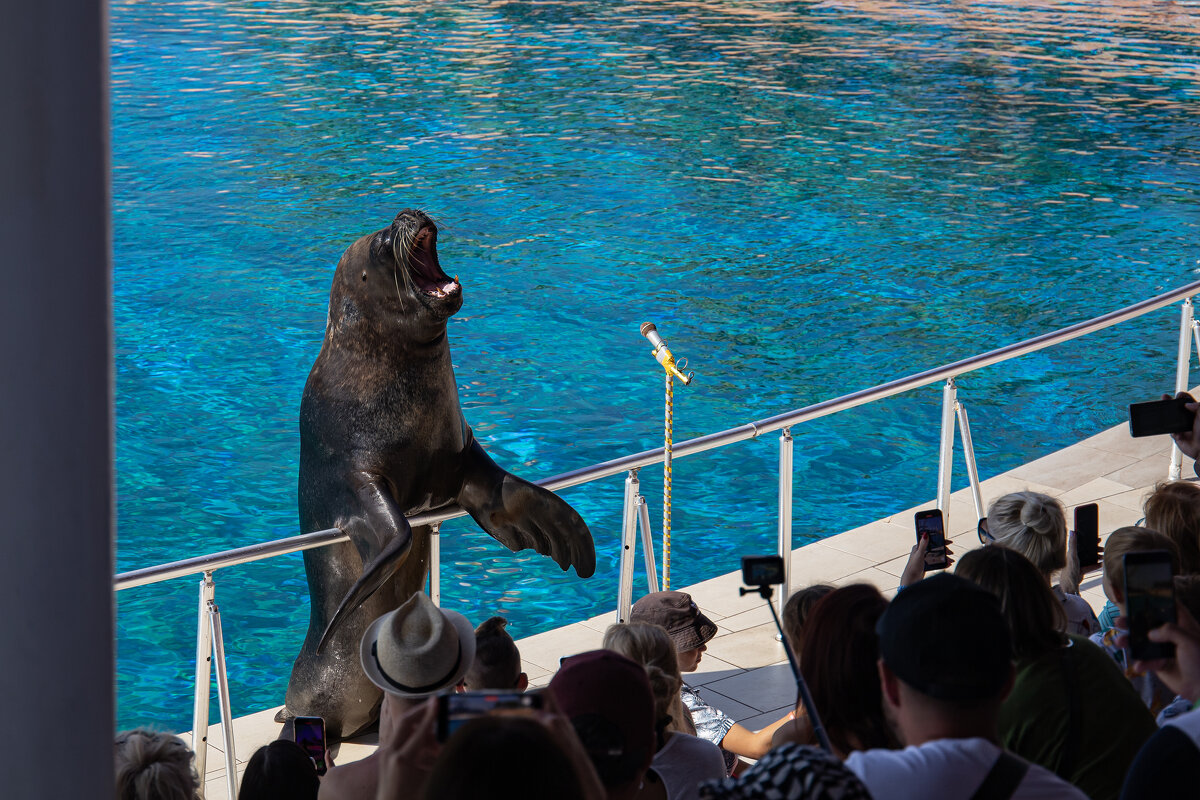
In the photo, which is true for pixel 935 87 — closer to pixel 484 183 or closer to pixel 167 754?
pixel 484 183

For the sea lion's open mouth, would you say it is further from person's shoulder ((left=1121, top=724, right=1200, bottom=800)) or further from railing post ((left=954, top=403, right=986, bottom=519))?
person's shoulder ((left=1121, top=724, right=1200, bottom=800))

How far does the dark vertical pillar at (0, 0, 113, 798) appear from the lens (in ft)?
4.43

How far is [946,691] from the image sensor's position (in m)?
1.95

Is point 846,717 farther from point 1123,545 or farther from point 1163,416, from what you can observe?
point 1163,416

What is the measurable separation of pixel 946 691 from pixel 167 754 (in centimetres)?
134

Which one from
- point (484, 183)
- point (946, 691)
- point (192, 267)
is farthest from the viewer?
point (484, 183)

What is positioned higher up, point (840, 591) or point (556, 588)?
point (840, 591)

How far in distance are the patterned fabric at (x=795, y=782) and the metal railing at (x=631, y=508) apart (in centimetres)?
163

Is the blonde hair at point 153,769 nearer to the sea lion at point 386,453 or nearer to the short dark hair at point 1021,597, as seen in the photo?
the short dark hair at point 1021,597

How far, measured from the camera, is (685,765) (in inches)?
103

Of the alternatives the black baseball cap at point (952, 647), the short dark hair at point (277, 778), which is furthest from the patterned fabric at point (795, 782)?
the short dark hair at point (277, 778)

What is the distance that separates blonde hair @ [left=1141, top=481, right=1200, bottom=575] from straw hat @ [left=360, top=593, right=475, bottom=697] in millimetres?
2035

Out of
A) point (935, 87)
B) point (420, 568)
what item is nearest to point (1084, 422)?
point (420, 568)

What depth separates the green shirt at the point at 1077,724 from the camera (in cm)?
242
